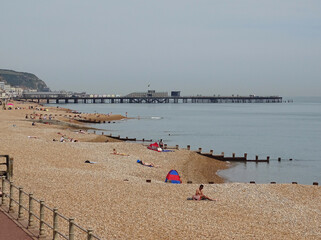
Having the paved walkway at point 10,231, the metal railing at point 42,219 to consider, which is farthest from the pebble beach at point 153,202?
the paved walkway at point 10,231

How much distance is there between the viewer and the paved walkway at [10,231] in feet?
33.1

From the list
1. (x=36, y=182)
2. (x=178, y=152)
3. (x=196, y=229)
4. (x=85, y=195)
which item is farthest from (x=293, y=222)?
(x=178, y=152)

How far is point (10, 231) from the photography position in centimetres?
1057

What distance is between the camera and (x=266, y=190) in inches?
887

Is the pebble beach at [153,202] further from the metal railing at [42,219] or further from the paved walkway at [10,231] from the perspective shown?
the paved walkway at [10,231]

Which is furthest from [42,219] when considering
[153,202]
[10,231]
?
[153,202]

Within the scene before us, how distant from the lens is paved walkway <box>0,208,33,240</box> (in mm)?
10086

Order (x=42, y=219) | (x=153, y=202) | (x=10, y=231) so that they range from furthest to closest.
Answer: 1. (x=153, y=202)
2. (x=10, y=231)
3. (x=42, y=219)

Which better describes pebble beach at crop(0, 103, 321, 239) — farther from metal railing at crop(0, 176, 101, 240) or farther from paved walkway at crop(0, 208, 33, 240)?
paved walkway at crop(0, 208, 33, 240)

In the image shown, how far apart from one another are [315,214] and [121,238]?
30.6 ft

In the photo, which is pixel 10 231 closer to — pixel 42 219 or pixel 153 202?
pixel 42 219

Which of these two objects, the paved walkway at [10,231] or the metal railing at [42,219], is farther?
the paved walkway at [10,231]

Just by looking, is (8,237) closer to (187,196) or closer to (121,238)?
(121,238)

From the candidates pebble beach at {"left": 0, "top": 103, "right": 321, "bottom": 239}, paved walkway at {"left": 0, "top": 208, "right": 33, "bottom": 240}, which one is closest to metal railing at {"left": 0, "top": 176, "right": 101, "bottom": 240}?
paved walkway at {"left": 0, "top": 208, "right": 33, "bottom": 240}
